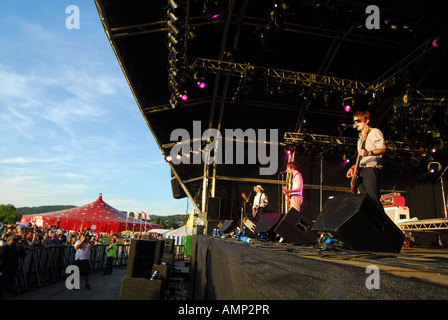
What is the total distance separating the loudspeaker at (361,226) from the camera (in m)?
2.40

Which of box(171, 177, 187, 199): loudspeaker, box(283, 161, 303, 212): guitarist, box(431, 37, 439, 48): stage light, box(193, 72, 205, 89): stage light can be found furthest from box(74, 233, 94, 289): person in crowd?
box(431, 37, 439, 48): stage light

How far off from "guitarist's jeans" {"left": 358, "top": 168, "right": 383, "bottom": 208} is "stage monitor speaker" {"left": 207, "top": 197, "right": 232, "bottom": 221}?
31.2 feet

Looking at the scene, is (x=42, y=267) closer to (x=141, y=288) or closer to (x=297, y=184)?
(x=297, y=184)

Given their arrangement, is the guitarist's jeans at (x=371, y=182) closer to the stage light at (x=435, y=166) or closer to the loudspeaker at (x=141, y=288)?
the loudspeaker at (x=141, y=288)

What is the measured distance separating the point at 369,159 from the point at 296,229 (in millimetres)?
1329

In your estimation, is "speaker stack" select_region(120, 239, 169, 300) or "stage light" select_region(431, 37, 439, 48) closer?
"speaker stack" select_region(120, 239, 169, 300)

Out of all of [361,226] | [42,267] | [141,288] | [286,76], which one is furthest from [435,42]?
[42,267]

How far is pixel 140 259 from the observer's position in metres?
2.77

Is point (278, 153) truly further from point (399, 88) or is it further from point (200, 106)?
point (399, 88)

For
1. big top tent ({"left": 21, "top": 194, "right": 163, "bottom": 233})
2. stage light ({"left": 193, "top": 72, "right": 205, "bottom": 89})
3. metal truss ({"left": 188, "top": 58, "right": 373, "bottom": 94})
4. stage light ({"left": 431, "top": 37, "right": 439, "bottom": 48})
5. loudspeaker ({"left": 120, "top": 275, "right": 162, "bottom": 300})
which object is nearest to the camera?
loudspeaker ({"left": 120, "top": 275, "right": 162, "bottom": 300})

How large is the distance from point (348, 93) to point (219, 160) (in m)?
6.43

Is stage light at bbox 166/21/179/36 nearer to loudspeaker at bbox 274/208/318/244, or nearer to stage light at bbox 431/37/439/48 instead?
loudspeaker at bbox 274/208/318/244

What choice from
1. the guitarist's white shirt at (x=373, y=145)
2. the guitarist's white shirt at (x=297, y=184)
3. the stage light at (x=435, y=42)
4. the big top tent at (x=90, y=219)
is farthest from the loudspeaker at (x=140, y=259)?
the big top tent at (x=90, y=219)

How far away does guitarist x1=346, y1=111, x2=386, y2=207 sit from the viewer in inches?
133
